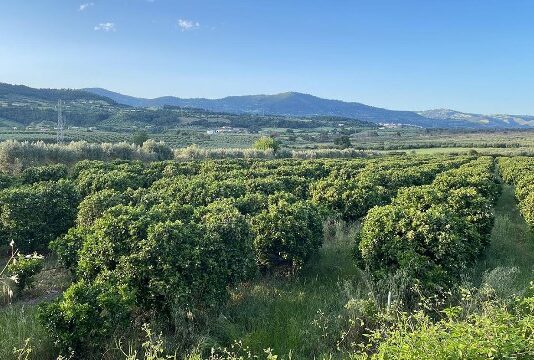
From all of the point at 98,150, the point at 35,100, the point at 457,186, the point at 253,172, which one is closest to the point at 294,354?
the point at 457,186

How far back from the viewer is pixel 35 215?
12508 millimetres

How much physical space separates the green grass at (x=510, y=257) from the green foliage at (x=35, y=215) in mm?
12453

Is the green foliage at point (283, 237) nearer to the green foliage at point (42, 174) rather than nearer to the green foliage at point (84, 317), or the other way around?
the green foliage at point (84, 317)

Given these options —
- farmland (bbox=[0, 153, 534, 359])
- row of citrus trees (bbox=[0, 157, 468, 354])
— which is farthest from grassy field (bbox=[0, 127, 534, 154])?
farmland (bbox=[0, 153, 534, 359])

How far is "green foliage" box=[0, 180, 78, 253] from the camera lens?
39.5 feet

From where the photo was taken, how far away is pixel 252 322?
25.3 ft

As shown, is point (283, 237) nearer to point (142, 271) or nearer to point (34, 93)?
point (142, 271)

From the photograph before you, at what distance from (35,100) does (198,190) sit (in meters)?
129

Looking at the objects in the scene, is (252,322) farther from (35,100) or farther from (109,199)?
(35,100)

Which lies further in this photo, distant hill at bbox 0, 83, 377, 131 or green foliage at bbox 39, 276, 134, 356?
distant hill at bbox 0, 83, 377, 131

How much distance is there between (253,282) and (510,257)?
8305 millimetres

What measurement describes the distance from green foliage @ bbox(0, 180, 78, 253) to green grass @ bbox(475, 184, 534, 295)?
12453 millimetres

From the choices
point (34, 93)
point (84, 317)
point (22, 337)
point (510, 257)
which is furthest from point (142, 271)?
point (34, 93)

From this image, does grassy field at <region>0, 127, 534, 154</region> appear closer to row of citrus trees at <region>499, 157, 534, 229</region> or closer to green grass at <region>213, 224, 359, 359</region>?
row of citrus trees at <region>499, 157, 534, 229</region>
